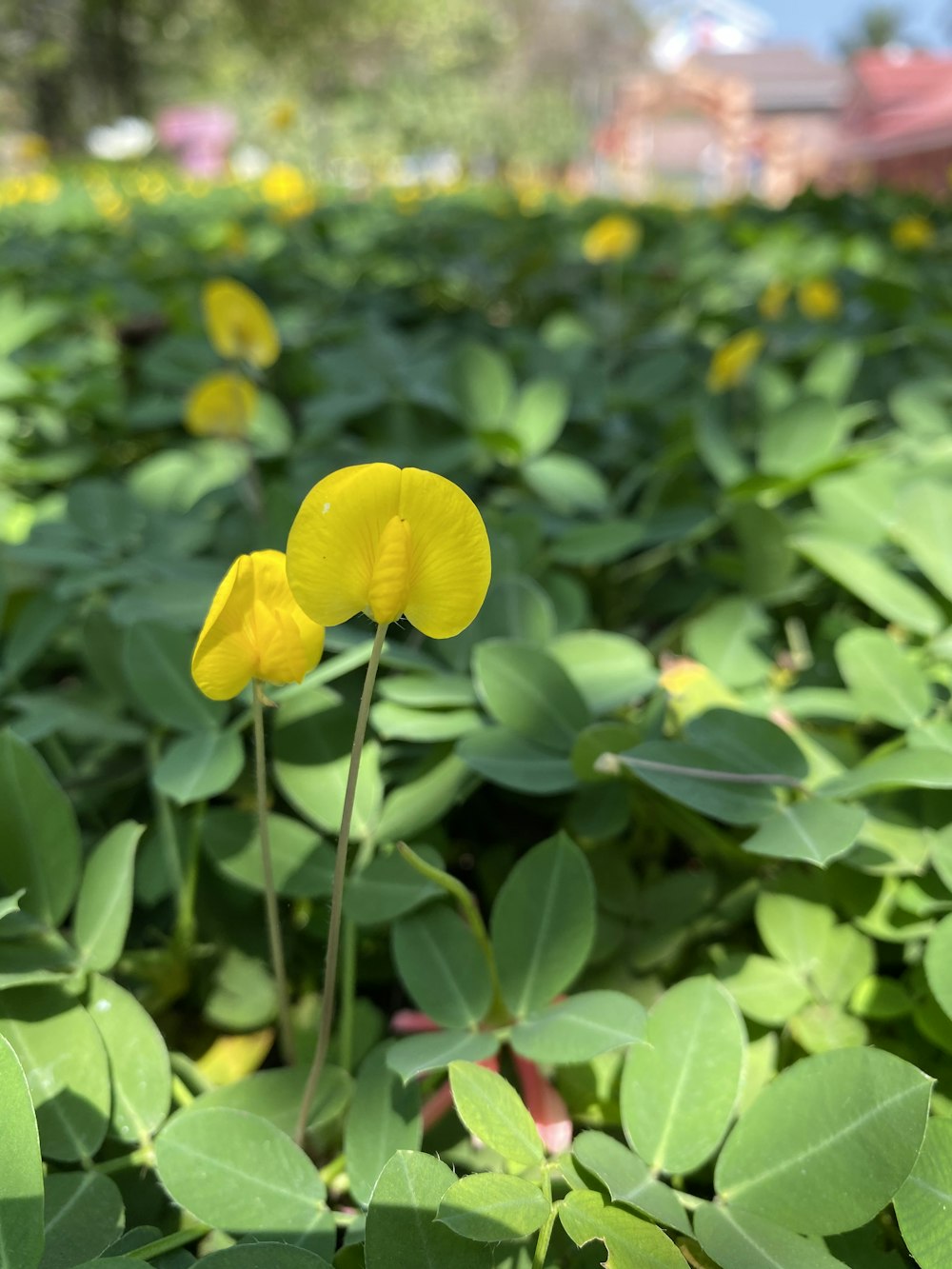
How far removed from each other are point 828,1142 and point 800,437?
760 mm

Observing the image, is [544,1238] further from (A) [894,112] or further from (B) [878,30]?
(B) [878,30]

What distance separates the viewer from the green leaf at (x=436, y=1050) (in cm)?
52

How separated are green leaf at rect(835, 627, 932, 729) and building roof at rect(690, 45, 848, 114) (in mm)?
46385

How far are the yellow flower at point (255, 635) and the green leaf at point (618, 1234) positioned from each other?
285mm

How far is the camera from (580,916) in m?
0.60

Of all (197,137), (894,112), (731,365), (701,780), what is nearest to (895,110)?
(894,112)

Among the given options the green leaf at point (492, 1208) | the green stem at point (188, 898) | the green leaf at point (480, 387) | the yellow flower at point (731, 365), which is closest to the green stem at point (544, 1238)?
the green leaf at point (492, 1208)

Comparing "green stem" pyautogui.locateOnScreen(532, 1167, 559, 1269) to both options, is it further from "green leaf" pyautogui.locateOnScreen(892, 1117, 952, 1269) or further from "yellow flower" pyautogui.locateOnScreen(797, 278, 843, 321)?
"yellow flower" pyautogui.locateOnScreen(797, 278, 843, 321)

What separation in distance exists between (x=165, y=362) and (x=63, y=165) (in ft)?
18.6

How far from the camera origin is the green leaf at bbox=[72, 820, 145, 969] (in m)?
0.61

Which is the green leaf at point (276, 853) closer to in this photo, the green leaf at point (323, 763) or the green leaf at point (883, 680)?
the green leaf at point (323, 763)

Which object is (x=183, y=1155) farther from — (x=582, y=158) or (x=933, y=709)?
(x=582, y=158)

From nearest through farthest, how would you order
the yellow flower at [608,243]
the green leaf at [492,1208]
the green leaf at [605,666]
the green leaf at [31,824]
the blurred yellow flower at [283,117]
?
the green leaf at [492,1208] → the green leaf at [31,824] → the green leaf at [605,666] → the yellow flower at [608,243] → the blurred yellow flower at [283,117]

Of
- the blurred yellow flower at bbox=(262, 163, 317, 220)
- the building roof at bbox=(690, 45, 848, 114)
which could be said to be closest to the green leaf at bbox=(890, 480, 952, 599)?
the blurred yellow flower at bbox=(262, 163, 317, 220)
